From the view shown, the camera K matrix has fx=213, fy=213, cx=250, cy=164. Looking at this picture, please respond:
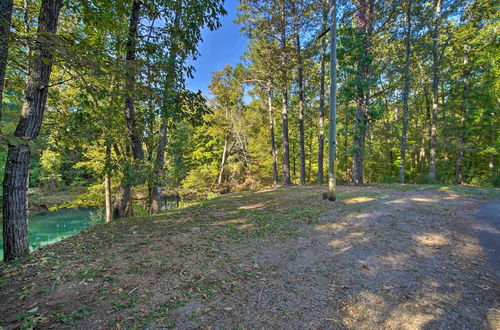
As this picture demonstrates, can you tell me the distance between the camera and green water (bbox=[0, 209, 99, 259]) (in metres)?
Result: 11.5

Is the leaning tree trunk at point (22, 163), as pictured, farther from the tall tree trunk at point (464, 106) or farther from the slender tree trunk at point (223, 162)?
the tall tree trunk at point (464, 106)

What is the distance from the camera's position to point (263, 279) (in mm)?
2777

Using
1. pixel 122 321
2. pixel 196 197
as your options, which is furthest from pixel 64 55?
pixel 196 197

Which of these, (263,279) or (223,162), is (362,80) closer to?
(263,279)

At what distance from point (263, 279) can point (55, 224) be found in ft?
60.0

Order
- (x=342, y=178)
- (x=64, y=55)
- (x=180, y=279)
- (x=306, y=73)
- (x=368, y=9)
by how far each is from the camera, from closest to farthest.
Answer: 1. (x=64, y=55)
2. (x=180, y=279)
3. (x=368, y=9)
4. (x=306, y=73)
5. (x=342, y=178)

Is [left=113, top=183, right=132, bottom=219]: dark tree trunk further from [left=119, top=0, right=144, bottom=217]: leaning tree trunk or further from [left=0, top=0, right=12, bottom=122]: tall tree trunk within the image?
[left=0, top=0, right=12, bottom=122]: tall tree trunk

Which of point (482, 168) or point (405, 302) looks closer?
point (405, 302)

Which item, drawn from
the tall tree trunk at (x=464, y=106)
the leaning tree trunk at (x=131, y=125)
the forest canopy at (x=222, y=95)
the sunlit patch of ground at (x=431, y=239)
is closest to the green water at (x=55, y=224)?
the forest canopy at (x=222, y=95)

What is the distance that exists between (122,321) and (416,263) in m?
3.82

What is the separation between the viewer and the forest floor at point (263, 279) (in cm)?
207

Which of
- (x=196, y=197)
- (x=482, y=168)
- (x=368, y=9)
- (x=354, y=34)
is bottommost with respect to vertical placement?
(x=196, y=197)

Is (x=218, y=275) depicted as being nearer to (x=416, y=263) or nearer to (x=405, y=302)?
(x=405, y=302)

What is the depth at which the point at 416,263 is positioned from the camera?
3.14 m
